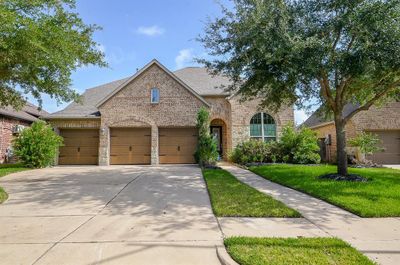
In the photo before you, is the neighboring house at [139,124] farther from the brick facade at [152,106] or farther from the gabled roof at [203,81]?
the gabled roof at [203,81]

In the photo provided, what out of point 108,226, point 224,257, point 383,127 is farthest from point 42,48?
point 383,127

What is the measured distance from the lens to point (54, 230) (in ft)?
15.7

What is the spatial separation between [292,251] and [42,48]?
780 cm

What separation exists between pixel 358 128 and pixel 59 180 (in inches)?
710

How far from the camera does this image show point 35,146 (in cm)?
1520

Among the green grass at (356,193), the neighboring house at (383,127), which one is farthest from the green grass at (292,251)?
the neighboring house at (383,127)

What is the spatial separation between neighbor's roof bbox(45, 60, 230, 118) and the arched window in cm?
295

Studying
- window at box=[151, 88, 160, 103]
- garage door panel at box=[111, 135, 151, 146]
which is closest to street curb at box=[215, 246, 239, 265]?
garage door panel at box=[111, 135, 151, 146]

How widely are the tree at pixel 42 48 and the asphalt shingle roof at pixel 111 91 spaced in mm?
6552

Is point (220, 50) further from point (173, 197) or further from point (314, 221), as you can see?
point (314, 221)

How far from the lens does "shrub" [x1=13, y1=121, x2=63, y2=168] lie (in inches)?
596

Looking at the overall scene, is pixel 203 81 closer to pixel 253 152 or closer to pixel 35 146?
pixel 253 152

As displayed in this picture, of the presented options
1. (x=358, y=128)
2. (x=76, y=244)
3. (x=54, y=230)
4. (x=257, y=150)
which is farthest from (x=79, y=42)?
(x=358, y=128)

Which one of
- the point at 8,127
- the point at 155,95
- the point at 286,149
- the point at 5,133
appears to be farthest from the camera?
the point at 8,127
